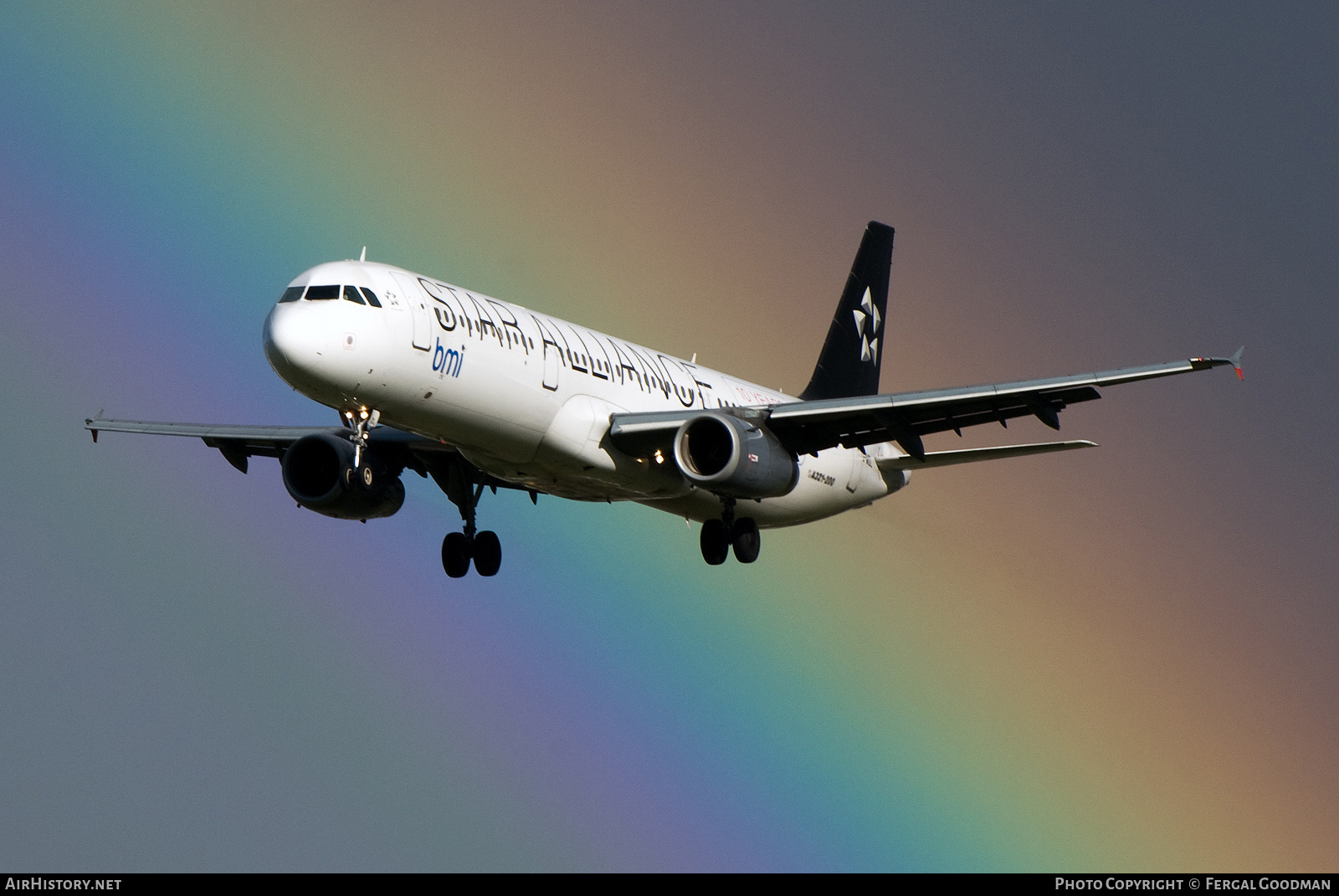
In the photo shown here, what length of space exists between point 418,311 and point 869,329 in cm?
1994

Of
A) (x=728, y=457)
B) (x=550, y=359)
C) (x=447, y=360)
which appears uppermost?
(x=550, y=359)

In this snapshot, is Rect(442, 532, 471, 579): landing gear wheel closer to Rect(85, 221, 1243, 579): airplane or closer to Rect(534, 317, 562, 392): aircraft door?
Rect(85, 221, 1243, 579): airplane

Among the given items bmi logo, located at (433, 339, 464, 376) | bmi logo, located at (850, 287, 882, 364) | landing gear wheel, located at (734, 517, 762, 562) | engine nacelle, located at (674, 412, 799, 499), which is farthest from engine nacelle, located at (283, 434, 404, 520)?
bmi logo, located at (850, 287, 882, 364)

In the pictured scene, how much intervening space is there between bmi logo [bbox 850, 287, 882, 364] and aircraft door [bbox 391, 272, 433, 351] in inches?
742

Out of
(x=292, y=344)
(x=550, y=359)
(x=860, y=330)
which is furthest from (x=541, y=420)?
(x=860, y=330)

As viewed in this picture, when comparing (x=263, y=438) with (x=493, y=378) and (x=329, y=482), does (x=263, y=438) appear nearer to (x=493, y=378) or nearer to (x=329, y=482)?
(x=329, y=482)

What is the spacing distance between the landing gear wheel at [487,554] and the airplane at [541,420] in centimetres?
4

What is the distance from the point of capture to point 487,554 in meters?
38.4

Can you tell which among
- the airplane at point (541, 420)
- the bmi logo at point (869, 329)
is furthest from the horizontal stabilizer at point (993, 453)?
the bmi logo at point (869, 329)

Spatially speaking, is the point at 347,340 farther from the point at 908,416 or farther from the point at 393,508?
the point at 908,416

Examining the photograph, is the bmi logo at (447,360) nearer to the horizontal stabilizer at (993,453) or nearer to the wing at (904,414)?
the wing at (904,414)

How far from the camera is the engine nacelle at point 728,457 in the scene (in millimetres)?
33500

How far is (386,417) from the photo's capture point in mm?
30500

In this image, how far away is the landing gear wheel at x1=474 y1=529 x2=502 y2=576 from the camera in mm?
38469
